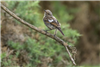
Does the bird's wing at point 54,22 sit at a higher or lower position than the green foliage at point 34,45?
higher

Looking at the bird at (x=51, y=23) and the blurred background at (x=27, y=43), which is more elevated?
the bird at (x=51, y=23)

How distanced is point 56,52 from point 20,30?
1.30 m

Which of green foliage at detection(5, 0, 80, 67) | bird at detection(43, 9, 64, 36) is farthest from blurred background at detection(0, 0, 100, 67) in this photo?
bird at detection(43, 9, 64, 36)

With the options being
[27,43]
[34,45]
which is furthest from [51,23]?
[27,43]

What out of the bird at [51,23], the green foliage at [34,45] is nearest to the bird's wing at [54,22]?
the bird at [51,23]

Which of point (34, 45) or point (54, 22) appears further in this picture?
point (34, 45)

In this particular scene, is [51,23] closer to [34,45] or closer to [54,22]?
[54,22]

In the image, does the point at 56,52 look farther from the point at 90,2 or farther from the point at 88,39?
the point at 90,2

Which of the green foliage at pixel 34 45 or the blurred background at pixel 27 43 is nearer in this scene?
the blurred background at pixel 27 43

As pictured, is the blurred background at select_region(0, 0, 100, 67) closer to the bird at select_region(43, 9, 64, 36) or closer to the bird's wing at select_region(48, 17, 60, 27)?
the bird at select_region(43, 9, 64, 36)

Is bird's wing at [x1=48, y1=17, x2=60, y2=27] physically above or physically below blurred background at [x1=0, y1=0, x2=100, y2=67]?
above

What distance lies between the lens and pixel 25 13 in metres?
6.29

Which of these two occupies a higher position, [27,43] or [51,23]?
[51,23]

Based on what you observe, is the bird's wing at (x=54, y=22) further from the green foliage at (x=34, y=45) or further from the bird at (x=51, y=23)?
the green foliage at (x=34, y=45)
